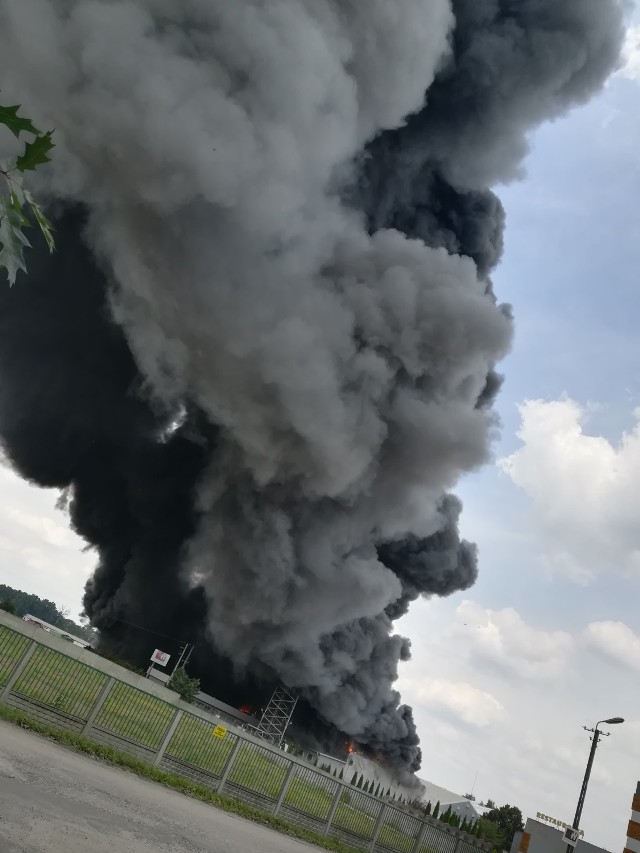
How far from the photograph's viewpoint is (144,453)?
46156mm

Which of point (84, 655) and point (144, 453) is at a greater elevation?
point (144, 453)

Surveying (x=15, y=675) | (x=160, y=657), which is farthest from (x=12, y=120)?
(x=160, y=657)

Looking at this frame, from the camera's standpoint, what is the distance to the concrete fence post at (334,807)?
1336 centimetres

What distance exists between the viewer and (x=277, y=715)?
4775cm

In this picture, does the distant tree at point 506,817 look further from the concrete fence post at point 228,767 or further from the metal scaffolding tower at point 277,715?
the concrete fence post at point 228,767

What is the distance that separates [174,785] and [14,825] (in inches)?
251

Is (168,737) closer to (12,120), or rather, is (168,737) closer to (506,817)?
(12,120)

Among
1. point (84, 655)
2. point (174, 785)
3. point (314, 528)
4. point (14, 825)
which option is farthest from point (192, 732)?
point (314, 528)

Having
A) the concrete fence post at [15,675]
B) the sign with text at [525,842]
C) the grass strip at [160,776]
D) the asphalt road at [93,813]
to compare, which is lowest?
the asphalt road at [93,813]

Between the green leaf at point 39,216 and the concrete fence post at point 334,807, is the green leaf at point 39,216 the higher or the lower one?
the higher one

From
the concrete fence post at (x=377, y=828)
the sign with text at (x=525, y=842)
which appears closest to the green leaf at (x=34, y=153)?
the concrete fence post at (x=377, y=828)

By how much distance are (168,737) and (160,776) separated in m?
0.68

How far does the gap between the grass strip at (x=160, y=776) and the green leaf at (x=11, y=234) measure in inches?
372

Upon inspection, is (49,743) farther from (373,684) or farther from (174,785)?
(373,684)
